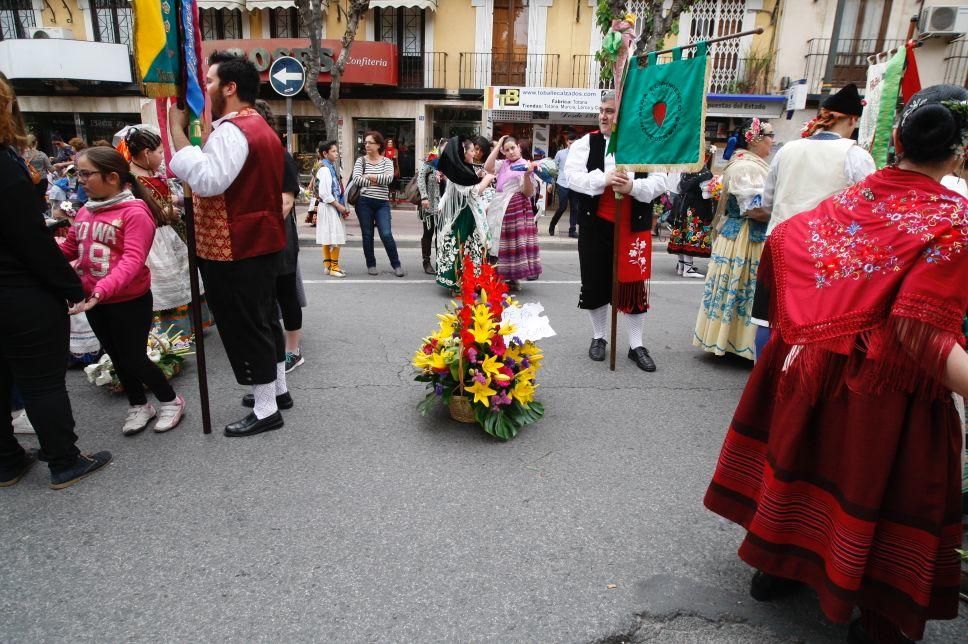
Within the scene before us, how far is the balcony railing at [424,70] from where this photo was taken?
18188 millimetres

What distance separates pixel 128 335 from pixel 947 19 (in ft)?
62.3

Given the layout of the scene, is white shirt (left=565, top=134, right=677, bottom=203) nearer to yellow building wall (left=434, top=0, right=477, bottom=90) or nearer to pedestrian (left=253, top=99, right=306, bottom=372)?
pedestrian (left=253, top=99, right=306, bottom=372)

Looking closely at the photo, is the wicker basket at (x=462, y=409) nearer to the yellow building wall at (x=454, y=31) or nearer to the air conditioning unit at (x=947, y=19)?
the yellow building wall at (x=454, y=31)

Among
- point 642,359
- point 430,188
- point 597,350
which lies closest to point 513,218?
point 430,188

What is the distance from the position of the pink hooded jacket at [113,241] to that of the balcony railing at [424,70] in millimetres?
16386

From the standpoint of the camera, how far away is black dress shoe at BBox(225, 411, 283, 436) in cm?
327

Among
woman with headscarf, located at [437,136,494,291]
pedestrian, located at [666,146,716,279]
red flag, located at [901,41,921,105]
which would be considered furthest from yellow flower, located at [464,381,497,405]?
pedestrian, located at [666,146,716,279]

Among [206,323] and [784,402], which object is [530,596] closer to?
[784,402]

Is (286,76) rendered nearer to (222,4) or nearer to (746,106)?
(222,4)

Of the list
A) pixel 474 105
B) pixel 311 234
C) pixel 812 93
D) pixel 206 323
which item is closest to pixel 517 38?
pixel 474 105

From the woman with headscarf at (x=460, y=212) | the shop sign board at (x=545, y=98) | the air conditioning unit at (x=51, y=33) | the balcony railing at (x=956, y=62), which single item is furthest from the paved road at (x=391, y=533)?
the air conditioning unit at (x=51, y=33)

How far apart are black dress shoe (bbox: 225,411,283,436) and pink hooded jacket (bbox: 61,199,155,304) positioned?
32.2 inches

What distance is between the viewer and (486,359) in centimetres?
325

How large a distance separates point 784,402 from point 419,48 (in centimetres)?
1856
